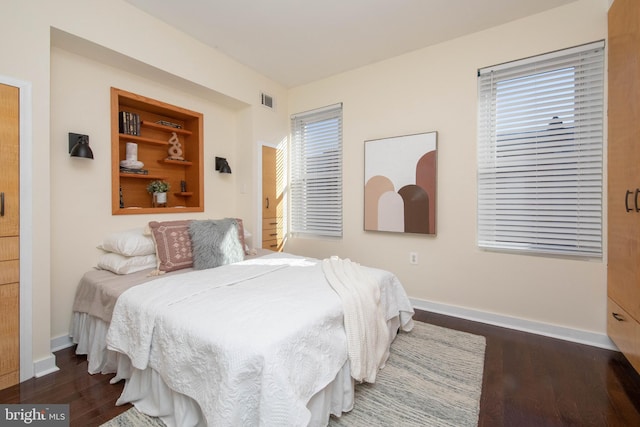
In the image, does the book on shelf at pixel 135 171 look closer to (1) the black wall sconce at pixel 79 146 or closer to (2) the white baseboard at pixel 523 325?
(1) the black wall sconce at pixel 79 146

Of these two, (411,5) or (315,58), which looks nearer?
(411,5)

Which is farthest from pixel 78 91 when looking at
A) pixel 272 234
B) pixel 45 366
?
pixel 272 234

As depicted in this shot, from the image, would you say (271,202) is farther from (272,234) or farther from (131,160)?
(131,160)

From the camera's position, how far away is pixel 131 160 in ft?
8.64

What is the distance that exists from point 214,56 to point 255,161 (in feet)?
3.91

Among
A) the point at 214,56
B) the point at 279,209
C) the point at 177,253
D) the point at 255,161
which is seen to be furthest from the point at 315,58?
the point at 177,253

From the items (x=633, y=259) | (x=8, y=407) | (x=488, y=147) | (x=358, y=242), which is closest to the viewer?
(x=8, y=407)

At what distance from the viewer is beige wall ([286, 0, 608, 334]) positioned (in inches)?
91.2

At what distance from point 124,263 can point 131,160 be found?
1.01 meters

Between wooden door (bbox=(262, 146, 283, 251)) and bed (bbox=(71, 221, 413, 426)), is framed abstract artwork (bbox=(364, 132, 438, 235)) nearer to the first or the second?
bed (bbox=(71, 221, 413, 426))

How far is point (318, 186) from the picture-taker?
379cm

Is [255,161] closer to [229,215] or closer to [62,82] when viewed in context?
[229,215]

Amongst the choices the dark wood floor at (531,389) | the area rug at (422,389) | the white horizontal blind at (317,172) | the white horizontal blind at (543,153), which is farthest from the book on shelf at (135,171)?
the white horizontal blind at (543,153)

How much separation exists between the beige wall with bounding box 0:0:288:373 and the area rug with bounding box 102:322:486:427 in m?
1.32
